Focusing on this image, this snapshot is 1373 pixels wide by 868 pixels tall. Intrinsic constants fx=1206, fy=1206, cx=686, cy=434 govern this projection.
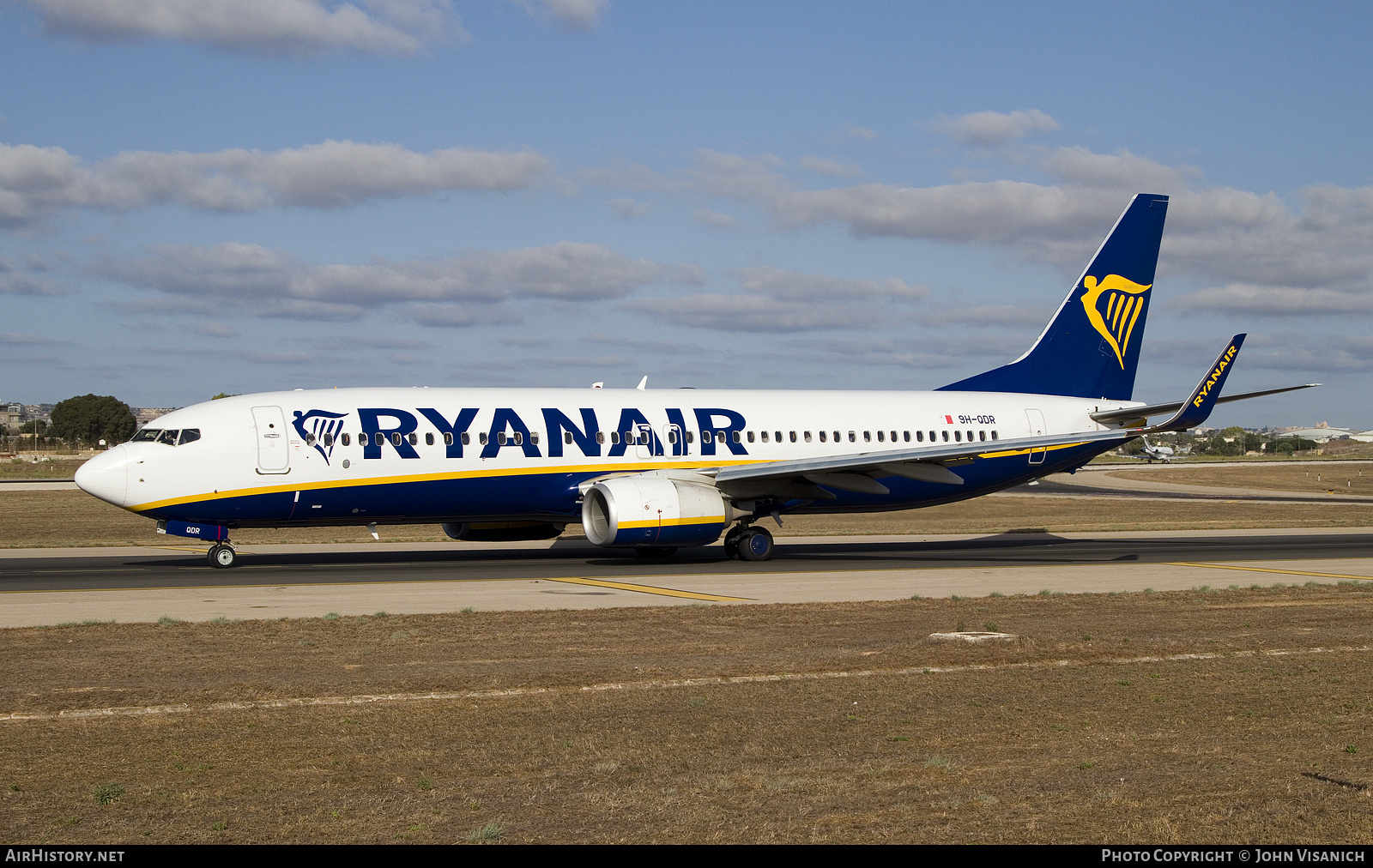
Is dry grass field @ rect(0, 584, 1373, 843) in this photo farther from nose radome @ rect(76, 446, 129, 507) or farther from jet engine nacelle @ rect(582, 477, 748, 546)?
jet engine nacelle @ rect(582, 477, 748, 546)

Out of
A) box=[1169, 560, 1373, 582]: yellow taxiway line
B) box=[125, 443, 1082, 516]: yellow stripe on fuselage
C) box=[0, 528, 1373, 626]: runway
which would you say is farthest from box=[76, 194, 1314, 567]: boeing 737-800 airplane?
box=[1169, 560, 1373, 582]: yellow taxiway line

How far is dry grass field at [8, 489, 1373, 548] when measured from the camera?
1501 inches

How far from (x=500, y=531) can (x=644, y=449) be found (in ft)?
14.2

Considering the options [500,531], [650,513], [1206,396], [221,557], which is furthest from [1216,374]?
[221,557]

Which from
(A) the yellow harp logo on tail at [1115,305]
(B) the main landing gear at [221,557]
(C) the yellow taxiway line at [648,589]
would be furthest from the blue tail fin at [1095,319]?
(B) the main landing gear at [221,557]

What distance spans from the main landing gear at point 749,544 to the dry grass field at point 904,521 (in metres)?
10.6

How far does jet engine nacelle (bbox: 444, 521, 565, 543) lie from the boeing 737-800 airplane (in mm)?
72

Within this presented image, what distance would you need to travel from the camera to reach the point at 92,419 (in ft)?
481

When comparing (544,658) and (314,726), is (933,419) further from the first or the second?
(314,726)

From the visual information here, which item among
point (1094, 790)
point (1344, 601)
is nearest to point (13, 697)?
point (1094, 790)

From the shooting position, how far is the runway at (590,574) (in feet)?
66.1

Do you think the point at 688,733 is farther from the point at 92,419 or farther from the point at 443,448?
the point at 92,419

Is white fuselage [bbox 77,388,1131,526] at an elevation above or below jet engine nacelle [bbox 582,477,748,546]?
above

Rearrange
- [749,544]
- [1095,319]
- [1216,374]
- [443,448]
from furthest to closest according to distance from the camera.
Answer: [1095,319] → [749,544] → [1216,374] → [443,448]
